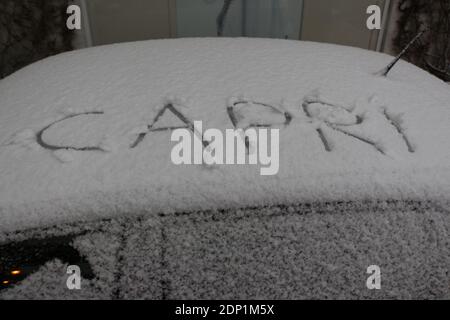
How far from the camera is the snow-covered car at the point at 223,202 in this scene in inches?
44.3

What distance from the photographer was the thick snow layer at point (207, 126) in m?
1.13

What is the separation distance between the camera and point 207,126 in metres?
1.29

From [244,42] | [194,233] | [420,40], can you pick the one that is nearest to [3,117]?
[194,233]

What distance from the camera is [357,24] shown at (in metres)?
4.59

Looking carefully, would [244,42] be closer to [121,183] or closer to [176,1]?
[121,183]

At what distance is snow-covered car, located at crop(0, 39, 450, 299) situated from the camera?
112 centimetres

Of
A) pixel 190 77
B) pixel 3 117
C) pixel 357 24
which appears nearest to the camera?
pixel 3 117

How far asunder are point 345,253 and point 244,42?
1.15 m

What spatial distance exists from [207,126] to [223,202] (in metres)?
0.26

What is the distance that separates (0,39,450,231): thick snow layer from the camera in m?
1.13

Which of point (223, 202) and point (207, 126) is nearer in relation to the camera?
point (223, 202)
